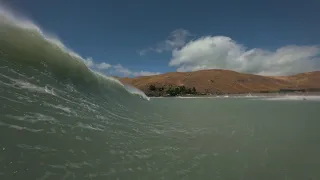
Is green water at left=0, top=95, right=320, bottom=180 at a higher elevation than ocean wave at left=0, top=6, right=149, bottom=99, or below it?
below

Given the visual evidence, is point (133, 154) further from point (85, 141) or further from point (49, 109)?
point (49, 109)

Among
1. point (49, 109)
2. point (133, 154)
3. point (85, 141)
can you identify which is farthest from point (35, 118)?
point (133, 154)

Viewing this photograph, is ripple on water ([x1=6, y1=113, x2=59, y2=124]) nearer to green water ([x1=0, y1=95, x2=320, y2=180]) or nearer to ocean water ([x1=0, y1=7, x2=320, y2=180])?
ocean water ([x1=0, y1=7, x2=320, y2=180])

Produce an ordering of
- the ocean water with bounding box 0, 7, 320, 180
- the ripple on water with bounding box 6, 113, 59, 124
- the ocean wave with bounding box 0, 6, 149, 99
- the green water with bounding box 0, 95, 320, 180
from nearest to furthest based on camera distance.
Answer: the green water with bounding box 0, 95, 320, 180 → the ocean water with bounding box 0, 7, 320, 180 → the ripple on water with bounding box 6, 113, 59, 124 → the ocean wave with bounding box 0, 6, 149, 99

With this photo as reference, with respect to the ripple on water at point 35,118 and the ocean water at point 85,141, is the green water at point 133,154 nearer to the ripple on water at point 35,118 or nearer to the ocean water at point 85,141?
the ocean water at point 85,141

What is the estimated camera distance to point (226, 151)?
31.9ft

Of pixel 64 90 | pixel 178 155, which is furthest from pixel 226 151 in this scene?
pixel 64 90

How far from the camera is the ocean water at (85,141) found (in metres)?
5.90

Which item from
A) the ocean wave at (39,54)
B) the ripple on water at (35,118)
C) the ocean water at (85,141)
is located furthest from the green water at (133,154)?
the ocean wave at (39,54)

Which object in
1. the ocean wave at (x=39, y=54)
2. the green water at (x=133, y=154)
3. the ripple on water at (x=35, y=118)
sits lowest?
the green water at (x=133, y=154)

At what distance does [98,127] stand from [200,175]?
4.50 meters

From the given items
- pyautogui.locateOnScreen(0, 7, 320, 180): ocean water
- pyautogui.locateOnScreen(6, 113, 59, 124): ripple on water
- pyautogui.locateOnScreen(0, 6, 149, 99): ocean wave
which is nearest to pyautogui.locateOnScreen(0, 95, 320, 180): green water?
pyautogui.locateOnScreen(0, 7, 320, 180): ocean water

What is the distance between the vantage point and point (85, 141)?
24.9 ft

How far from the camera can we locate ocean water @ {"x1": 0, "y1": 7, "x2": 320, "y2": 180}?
590 cm
